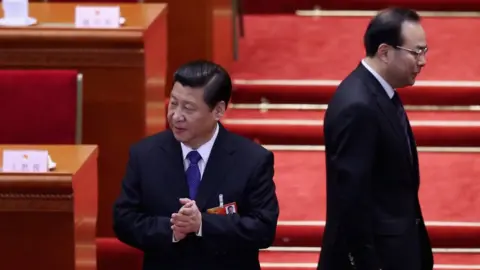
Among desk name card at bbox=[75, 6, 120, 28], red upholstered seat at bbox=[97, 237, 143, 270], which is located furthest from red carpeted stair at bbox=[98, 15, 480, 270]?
desk name card at bbox=[75, 6, 120, 28]

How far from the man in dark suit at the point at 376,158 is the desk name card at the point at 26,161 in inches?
15.5

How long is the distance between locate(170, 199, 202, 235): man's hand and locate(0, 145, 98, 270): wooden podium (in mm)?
197

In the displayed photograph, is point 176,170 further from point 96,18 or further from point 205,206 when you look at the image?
point 96,18

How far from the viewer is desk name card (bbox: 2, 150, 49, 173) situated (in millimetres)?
1594

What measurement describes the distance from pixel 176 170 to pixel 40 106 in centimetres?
A: 52

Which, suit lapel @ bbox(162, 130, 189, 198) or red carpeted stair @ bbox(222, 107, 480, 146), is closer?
suit lapel @ bbox(162, 130, 189, 198)

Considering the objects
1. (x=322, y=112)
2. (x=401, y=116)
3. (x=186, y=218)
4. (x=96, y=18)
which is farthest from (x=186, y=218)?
(x=322, y=112)

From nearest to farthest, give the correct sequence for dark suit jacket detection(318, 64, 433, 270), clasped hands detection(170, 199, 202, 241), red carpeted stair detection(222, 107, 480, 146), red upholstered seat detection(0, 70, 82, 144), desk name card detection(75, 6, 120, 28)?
clasped hands detection(170, 199, 202, 241) → dark suit jacket detection(318, 64, 433, 270) → red upholstered seat detection(0, 70, 82, 144) → desk name card detection(75, 6, 120, 28) → red carpeted stair detection(222, 107, 480, 146)

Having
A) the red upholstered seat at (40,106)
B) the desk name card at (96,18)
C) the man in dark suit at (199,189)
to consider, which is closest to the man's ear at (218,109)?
the man in dark suit at (199,189)

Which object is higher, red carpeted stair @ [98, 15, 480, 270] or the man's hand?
the man's hand

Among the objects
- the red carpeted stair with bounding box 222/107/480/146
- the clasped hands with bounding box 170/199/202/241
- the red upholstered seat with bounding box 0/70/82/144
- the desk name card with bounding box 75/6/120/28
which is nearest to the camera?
the clasped hands with bounding box 170/199/202/241

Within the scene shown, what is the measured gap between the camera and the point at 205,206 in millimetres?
1503

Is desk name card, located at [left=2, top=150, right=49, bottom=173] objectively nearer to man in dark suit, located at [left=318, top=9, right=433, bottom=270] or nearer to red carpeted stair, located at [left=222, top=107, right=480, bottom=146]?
man in dark suit, located at [left=318, top=9, right=433, bottom=270]

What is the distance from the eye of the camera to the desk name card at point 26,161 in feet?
5.23
